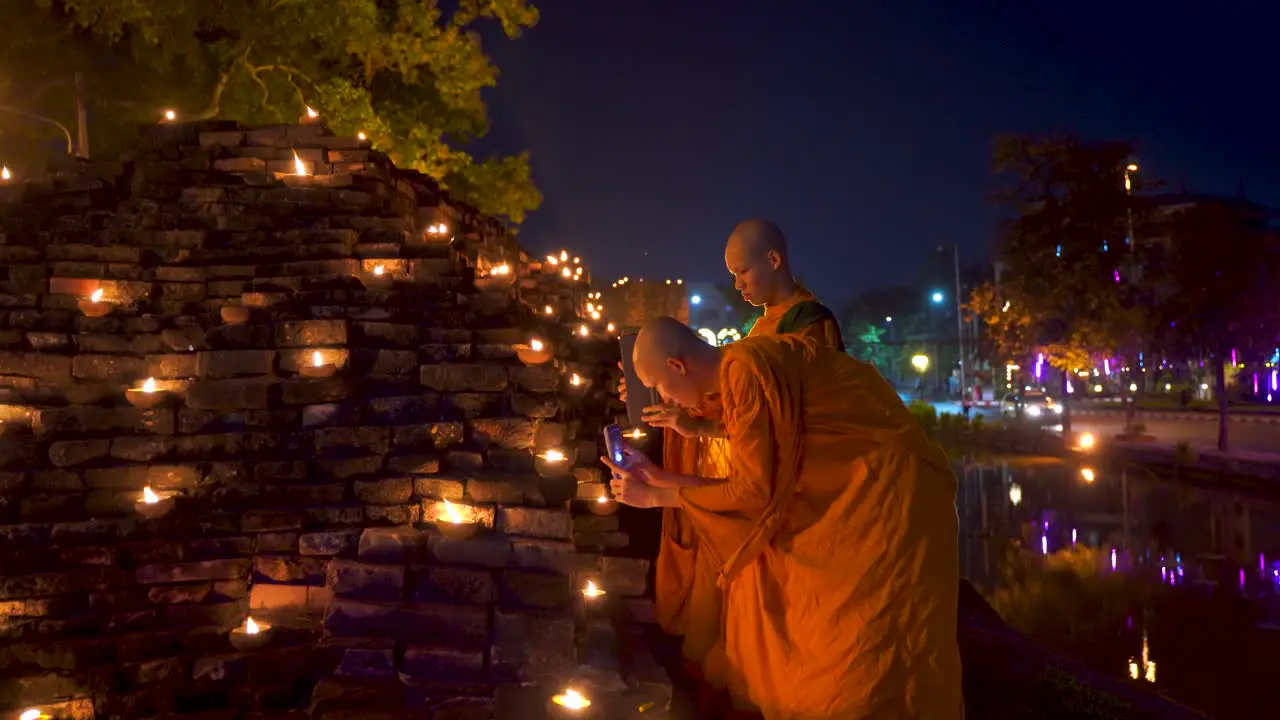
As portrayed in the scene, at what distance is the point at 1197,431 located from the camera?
853 inches

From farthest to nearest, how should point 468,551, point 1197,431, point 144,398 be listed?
1. point 1197,431
2. point 144,398
3. point 468,551

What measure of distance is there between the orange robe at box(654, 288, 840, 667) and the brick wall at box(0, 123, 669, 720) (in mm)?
282

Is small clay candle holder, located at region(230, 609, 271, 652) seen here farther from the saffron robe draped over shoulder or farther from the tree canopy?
the tree canopy

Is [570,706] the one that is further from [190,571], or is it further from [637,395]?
A: [190,571]

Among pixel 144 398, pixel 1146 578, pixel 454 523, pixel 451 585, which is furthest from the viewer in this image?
pixel 1146 578

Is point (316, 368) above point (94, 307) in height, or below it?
below

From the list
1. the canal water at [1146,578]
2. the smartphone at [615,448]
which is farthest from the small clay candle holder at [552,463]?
the canal water at [1146,578]

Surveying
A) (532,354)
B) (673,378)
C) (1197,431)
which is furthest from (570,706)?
(1197,431)

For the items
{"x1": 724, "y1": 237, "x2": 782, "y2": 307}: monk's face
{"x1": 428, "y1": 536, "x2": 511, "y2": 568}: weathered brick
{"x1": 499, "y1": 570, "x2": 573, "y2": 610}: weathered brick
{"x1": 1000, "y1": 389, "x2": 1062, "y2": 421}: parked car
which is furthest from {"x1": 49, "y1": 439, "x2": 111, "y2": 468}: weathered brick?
{"x1": 1000, "y1": 389, "x2": 1062, "y2": 421}: parked car

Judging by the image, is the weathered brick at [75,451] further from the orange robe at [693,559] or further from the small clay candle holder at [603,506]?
the orange robe at [693,559]

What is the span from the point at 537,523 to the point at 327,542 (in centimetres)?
109

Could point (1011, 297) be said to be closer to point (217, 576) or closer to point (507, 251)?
point (507, 251)

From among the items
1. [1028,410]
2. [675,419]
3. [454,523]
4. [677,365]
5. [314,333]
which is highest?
[314,333]

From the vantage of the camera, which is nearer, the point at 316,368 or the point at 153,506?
the point at 153,506
